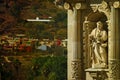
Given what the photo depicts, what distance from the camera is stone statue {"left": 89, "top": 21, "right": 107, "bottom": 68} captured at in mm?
10859

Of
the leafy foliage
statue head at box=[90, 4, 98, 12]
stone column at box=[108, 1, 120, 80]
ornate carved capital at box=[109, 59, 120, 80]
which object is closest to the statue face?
statue head at box=[90, 4, 98, 12]

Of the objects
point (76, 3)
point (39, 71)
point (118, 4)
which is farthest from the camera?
point (39, 71)

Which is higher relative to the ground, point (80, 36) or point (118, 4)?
point (118, 4)

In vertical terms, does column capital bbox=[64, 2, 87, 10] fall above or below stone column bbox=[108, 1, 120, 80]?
above

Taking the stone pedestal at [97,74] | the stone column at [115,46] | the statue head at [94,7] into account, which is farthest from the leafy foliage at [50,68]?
the stone column at [115,46]

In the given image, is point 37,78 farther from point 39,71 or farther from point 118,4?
point 118,4

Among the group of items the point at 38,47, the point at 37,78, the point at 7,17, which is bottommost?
the point at 37,78

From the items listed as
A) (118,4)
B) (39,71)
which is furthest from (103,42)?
(39,71)

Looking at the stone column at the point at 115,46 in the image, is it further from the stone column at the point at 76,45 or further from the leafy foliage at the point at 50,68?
the leafy foliage at the point at 50,68

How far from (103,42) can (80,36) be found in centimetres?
64

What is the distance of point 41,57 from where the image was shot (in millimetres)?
29125

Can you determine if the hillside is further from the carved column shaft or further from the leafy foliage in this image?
the carved column shaft

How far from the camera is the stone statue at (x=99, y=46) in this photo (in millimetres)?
10859

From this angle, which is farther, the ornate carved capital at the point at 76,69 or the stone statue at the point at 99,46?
the ornate carved capital at the point at 76,69
